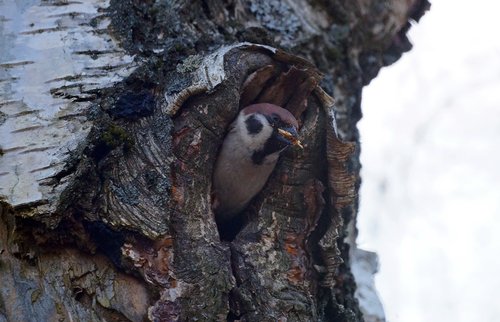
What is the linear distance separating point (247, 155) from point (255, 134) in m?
0.10

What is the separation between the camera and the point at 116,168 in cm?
199

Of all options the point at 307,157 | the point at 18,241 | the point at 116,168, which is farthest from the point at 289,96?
the point at 18,241

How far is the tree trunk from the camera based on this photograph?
6.04 feet

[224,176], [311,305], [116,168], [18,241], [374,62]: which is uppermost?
[374,62]

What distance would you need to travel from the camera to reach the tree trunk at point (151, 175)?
1840 mm

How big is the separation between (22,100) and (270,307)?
0.89 m

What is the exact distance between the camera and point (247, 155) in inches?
104

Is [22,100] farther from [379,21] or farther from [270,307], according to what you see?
[379,21]

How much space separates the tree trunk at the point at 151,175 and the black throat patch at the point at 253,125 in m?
0.11

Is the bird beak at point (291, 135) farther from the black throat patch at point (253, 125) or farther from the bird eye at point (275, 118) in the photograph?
the black throat patch at point (253, 125)

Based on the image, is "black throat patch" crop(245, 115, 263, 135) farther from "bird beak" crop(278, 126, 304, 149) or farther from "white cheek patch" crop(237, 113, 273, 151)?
"bird beak" crop(278, 126, 304, 149)

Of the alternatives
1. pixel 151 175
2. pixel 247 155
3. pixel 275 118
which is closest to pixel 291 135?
pixel 275 118

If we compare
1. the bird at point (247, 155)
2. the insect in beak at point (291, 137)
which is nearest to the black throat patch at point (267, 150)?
the bird at point (247, 155)

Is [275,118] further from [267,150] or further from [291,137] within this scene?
[267,150]
